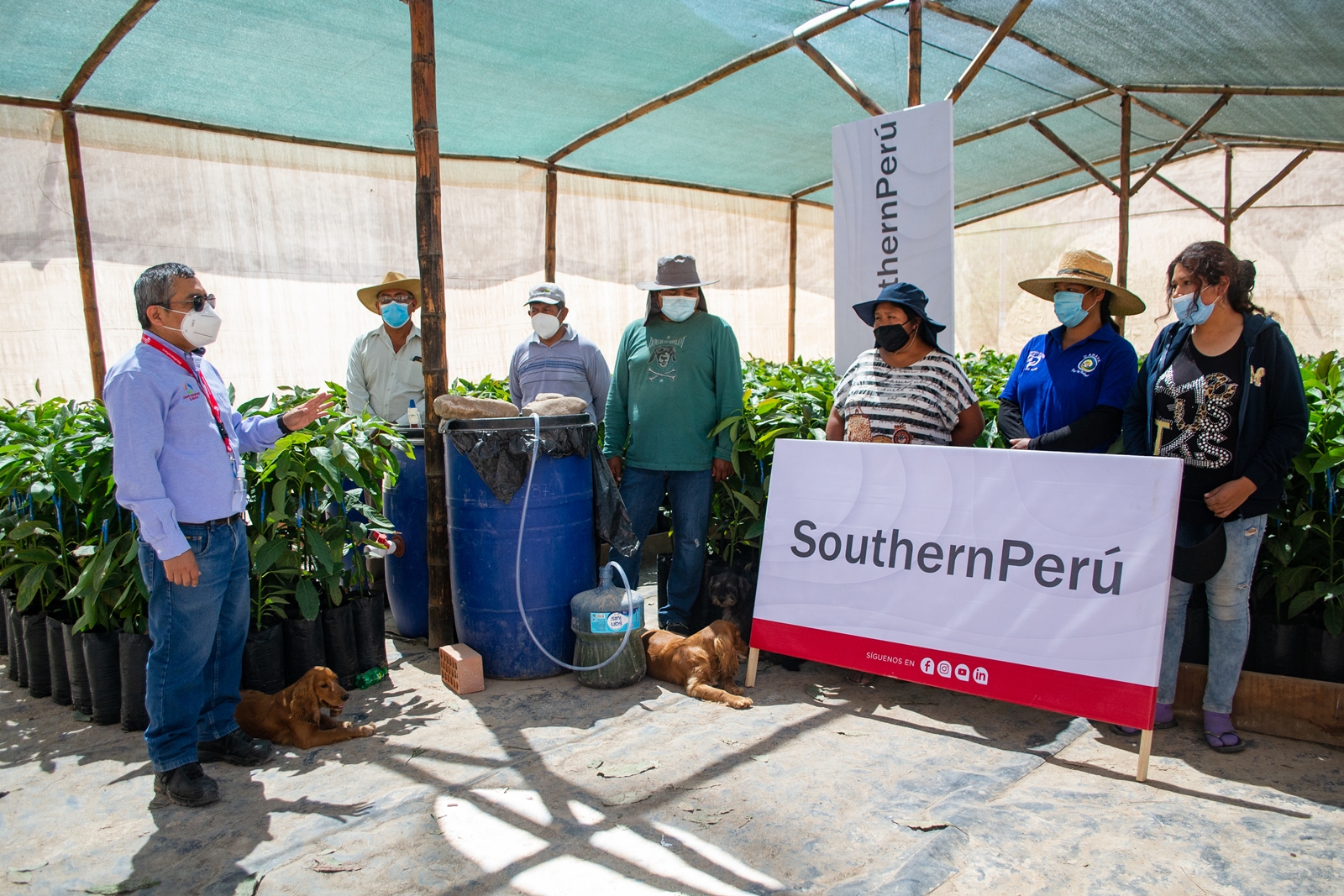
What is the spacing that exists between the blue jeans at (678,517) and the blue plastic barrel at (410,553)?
1.11 metres

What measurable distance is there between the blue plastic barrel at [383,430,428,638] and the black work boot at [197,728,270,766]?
154cm

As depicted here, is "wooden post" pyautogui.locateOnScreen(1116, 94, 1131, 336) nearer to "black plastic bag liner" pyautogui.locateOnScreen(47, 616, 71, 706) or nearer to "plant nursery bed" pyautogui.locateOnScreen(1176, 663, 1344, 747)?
"plant nursery bed" pyautogui.locateOnScreen(1176, 663, 1344, 747)

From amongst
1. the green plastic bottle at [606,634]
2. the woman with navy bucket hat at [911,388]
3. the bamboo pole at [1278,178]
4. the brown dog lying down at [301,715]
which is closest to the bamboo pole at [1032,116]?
the bamboo pole at [1278,178]

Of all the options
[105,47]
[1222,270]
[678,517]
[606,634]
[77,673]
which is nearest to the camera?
[1222,270]

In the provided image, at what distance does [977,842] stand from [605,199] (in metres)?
8.60

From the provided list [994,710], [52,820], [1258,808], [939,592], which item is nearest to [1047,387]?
[939,592]

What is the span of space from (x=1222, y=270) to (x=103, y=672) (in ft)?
15.1

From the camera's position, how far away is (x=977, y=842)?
8.50ft

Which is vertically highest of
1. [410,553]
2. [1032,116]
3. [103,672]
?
[1032,116]

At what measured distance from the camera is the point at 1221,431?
310 cm

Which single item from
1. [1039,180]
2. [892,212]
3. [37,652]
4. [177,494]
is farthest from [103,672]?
[1039,180]

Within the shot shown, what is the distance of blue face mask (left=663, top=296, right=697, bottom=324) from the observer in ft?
14.4

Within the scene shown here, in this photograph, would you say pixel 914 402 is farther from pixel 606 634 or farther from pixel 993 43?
pixel 993 43

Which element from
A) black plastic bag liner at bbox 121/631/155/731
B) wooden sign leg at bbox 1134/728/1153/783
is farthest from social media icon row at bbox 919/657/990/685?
black plastic bag liner at bbox 121/631/155/731
